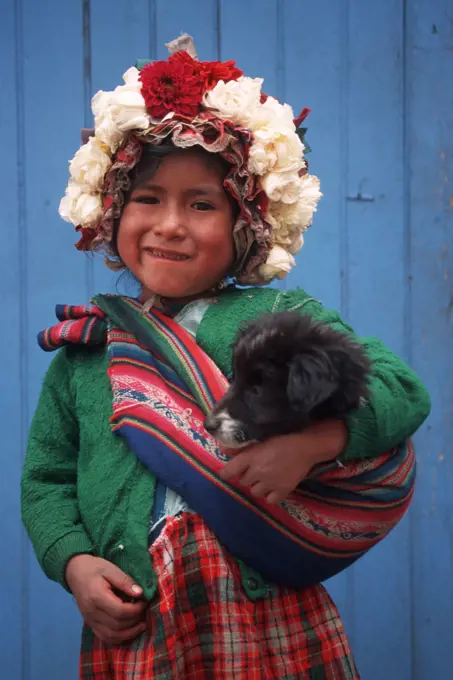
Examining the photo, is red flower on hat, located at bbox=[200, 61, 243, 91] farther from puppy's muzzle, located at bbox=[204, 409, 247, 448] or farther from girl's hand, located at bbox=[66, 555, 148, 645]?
girl's hand, located at bbox=[66, 555, 148, 645]

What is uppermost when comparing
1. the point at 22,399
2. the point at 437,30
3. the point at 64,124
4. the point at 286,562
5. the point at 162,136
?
the point at 437,30

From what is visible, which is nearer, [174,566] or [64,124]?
[174,566]

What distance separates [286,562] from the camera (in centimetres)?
126

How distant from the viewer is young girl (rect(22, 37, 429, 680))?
1.23 metres

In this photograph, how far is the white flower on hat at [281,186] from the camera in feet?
4.67

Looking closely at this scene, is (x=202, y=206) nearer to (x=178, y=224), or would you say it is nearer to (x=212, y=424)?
(x=178, y=224)

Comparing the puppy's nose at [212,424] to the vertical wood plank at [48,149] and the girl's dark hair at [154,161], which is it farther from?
the vertical wood plank at [48,149]

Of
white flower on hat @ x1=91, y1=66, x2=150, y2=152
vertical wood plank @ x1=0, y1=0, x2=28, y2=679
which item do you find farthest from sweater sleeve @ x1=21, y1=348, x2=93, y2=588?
vertical wood plank @ x1=0, y1=0, x2=28, y2=679

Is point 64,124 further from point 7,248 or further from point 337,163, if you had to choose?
point 337,163

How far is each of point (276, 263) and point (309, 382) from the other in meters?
0.48

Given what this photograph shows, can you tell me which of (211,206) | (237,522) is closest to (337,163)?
(211,206)

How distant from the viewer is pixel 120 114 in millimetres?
1384

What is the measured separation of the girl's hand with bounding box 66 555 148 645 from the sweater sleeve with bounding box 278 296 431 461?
42cm

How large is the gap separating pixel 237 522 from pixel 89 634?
361 mm
